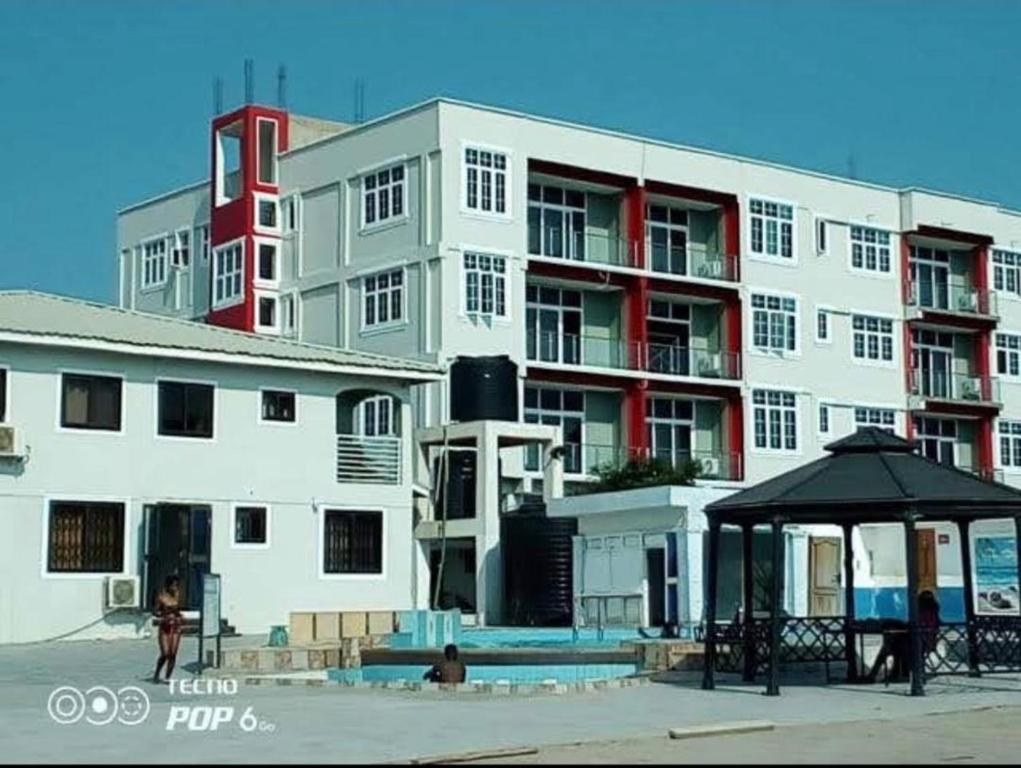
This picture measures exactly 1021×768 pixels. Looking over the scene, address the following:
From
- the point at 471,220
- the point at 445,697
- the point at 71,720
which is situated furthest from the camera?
the point at 471,220

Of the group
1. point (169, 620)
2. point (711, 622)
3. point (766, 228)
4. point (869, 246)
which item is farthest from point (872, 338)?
point (169, 620)

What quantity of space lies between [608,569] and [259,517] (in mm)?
7855

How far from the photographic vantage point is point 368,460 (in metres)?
40.7

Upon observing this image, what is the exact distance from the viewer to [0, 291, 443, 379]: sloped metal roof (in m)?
35.2

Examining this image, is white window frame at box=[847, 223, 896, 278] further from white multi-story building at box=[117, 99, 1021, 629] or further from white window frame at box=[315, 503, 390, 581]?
white window frame at box=[315, 503, 390, 581]

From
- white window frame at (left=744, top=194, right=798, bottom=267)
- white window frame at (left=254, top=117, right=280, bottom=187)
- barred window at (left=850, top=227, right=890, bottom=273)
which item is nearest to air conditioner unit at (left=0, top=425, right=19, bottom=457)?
white window frame at (left=254, top=117, right=280, bottom=187)

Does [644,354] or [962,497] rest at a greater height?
[644,354]

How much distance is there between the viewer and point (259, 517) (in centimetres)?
3831

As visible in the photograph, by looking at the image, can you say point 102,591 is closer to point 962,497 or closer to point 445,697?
point 445,697

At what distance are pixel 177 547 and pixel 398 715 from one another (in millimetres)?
18944

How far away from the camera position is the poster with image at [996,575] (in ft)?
104

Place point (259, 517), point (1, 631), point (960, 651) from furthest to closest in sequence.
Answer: point (259, 517)
point (1, 631)
point (960, 651)

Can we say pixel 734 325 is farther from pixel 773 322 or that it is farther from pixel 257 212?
pixel 257 212

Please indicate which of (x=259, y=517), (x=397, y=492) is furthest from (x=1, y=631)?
(x=397, y=492)
